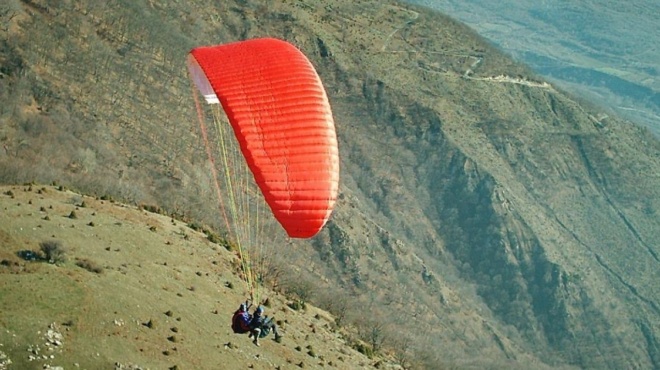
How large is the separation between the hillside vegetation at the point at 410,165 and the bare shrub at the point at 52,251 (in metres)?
9.59

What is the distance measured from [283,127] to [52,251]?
7326 mm

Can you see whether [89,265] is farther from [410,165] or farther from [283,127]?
[410,165]

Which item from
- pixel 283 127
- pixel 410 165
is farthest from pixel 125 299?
pixel 410 165

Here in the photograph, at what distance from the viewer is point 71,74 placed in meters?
40.4

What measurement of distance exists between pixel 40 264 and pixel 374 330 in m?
17.6

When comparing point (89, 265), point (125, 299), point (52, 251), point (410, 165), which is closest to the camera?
point (125, 299)

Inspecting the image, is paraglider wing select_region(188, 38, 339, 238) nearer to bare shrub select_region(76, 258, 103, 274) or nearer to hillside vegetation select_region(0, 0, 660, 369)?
bare shrub select_region(76, 258, 103, 274)

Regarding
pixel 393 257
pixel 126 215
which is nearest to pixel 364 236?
pixel 393 257

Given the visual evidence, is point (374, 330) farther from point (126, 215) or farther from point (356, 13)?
point (356, 13)

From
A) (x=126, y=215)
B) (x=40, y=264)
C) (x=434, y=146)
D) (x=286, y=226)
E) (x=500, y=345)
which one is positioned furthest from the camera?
(x=434, y=146)

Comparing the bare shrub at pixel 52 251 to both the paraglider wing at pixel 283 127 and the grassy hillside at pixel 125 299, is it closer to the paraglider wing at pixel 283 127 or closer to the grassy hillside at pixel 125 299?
the grassy hillside at pixel 125 299

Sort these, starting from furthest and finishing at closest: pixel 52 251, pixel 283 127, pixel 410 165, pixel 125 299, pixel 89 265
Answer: pixel 410 165, pixel 89 265, pixel 52 251, pixel 125 299, pixel 283 127

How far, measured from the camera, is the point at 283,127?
1545 cm

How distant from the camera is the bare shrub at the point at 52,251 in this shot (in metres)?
19.1
